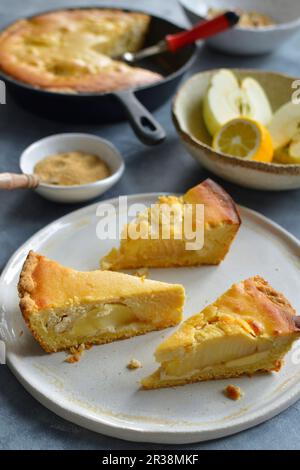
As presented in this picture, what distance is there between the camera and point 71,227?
63.7 inches

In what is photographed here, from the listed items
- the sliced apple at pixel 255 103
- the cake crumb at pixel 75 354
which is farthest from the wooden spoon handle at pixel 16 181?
the sliced apple at pixel 255 103

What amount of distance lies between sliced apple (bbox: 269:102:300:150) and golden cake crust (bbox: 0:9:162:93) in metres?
0.43

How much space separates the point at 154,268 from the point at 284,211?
1.48ft

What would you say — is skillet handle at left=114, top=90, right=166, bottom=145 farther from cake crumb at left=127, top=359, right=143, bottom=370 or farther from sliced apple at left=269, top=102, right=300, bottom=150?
cake crumb at left=127, top=359, right=143, bottom=370

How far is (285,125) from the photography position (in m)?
1.81

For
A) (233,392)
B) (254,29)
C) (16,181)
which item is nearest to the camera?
(233,392)

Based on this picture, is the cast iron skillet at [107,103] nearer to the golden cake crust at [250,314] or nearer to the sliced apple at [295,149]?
the sliced apple at [295,149]

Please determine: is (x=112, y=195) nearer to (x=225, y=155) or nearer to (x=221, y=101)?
(x=225, y=155)

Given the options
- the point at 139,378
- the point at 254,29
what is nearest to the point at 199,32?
the point at 254,29

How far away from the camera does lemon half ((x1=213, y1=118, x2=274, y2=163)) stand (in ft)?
5.57

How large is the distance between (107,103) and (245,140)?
0.45 meters

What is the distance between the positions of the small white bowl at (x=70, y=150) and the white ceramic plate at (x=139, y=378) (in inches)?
7.2

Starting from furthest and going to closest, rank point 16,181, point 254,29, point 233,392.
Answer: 1. point 254,29
2. point 16,181
3. point 233,392

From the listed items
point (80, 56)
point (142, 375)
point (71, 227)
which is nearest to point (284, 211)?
point (71, 227)
